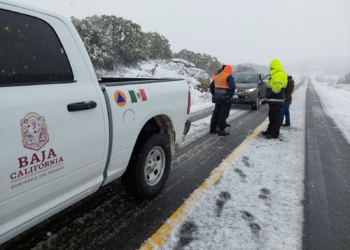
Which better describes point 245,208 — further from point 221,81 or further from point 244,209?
point 221,81

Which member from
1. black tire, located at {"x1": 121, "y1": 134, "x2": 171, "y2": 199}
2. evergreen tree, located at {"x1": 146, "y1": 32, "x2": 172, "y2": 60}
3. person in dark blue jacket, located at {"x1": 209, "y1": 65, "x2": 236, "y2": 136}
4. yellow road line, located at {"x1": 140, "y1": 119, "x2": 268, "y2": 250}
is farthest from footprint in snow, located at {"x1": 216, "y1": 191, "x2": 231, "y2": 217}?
evergreen tree, located at {"x1": 146, "y1": 32, "x2": 172, "y2": 60}

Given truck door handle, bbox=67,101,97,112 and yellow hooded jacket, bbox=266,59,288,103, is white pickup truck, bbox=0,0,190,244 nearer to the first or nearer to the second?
truck door handle, bbox=67,101,97,112

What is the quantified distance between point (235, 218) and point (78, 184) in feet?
5.47

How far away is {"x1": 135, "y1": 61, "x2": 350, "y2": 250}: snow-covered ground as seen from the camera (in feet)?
7.68

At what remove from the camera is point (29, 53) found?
1.71 meters

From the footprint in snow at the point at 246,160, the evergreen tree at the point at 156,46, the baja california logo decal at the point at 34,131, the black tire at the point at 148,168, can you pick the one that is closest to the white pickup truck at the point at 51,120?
the baja california logo decal at the point at 34,131

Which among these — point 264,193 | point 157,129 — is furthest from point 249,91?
point 157,129

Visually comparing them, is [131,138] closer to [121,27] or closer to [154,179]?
[154,179]

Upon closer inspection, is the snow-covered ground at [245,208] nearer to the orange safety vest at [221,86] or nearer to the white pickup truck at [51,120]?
the white pickup truck at [51,120]

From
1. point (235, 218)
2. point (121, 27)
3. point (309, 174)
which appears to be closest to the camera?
point (235, 218)

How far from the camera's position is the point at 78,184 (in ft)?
6.60

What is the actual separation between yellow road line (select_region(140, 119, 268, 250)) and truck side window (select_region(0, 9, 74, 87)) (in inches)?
62.6

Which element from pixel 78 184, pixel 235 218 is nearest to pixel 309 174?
pixel 235 218

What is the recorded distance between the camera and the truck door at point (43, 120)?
150 centimetres
